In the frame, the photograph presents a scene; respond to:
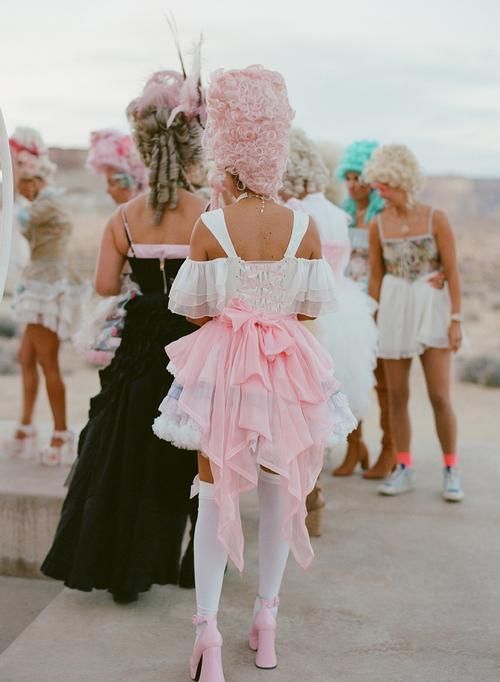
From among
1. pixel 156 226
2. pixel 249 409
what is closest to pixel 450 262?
pixel 156 226

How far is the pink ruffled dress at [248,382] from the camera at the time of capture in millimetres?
2445

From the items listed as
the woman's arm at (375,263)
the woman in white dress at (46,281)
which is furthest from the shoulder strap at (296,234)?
the woman in white dress at (46,281)

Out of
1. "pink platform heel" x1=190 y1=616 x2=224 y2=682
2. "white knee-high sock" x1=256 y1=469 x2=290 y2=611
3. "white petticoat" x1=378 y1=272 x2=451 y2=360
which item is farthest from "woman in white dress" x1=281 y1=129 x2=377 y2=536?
"pink platform heel" x1=190 y1=616 x2=224 y2=682

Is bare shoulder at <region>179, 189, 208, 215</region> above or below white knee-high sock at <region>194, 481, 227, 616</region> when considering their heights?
above

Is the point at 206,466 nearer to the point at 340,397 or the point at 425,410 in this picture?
the point at 340,397

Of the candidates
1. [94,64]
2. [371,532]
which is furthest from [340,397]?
[94,64]

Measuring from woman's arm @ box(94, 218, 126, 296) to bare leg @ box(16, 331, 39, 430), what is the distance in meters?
1.76

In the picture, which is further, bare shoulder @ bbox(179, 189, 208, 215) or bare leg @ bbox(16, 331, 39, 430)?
bare leg @ bbox(16, 331, 39, 430)

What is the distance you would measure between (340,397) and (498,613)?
46.3 inches

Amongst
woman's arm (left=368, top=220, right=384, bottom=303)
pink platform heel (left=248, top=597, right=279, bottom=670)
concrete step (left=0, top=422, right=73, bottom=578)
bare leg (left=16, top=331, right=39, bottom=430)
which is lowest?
concrete step (left=0, top=422, right=73, bottom=578)

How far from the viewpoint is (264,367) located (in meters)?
2.47

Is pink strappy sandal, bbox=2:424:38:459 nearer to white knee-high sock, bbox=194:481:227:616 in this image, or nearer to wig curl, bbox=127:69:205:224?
wig curl, bbox=127:69:205:224

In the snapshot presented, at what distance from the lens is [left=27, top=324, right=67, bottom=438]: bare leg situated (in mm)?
4742

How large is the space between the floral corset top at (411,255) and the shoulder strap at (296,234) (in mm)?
1927
